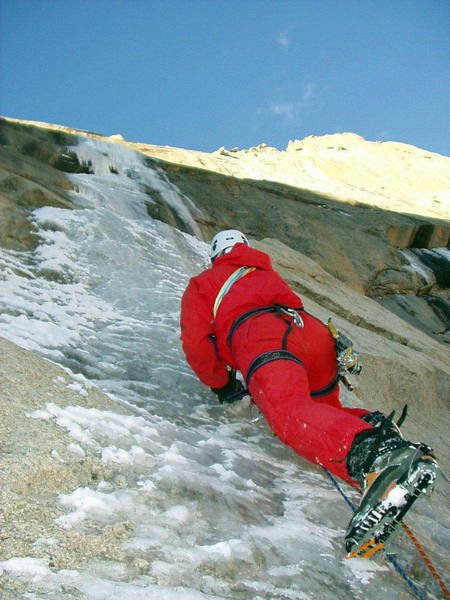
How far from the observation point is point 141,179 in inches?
540

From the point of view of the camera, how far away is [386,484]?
2352 mm

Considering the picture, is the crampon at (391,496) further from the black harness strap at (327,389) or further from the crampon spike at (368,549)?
the black harness strap at (327,389)

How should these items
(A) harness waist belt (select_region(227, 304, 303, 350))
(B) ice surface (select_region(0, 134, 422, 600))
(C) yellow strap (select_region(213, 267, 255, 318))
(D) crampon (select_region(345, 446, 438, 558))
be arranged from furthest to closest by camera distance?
(C) yellow strap (select_region(213, 267, 255, 318)) < (A) harness waist belt (select_region(227, 304, 303, 350)) < (D) crampon (select_region(345, 446, 438, 558)) < (B) ice surface (select_region(0, 134, 422, 600))

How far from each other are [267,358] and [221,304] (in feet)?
2.59

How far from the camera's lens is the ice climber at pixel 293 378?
2367 millimetres

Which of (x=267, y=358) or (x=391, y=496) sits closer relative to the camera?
(x=391, y=496)

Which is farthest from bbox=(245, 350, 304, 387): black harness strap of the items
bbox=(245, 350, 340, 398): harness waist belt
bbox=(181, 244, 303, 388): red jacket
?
bbox=(181, 244, 303, 388): red jacket

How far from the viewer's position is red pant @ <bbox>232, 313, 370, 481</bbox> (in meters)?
2.68

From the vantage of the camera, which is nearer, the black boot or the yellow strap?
the black boot

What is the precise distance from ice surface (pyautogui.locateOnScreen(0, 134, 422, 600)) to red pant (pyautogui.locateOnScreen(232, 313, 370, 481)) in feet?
1.47

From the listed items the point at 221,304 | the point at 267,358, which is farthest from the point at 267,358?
the point at 221,304

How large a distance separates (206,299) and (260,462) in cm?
130

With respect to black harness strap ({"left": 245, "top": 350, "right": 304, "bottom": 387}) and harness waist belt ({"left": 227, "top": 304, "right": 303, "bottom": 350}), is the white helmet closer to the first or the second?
harness waist belt ({"left": 227, "top": 304, "right": 303, "bottom": 350})

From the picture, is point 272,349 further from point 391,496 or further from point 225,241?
point 225,241
